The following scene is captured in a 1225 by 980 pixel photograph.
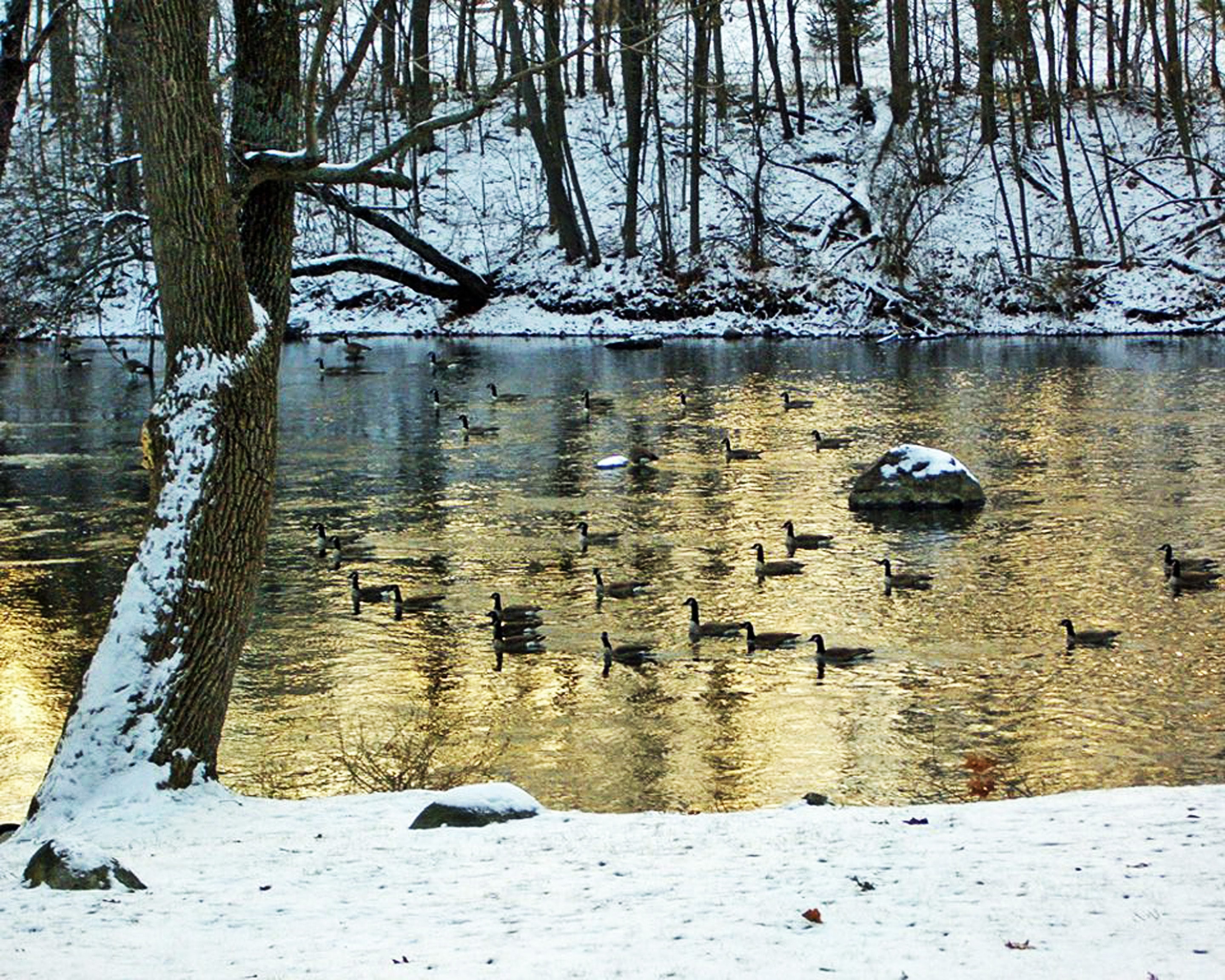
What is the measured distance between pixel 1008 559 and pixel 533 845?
38.4ft

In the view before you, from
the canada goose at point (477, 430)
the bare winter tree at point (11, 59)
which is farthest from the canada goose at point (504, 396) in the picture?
the bare winter tree at point (11, 59)

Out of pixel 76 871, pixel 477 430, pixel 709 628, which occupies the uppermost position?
pixel 477 430

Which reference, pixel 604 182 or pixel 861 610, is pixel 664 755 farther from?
pixel 604 182

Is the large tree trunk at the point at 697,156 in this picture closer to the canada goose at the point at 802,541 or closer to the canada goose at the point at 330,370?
the canada goose at the point at 330,370

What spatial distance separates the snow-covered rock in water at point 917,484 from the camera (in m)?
22.0

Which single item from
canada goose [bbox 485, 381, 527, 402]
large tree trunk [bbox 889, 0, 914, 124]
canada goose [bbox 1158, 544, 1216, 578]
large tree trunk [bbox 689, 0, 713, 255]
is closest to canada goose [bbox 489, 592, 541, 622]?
canada goose [bbox 1158, 544, 1216, 578]

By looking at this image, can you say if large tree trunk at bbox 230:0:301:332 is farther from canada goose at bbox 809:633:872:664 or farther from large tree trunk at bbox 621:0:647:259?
large tree trunk at bbox 621:0:647:259

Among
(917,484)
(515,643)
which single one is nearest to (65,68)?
(515,643)

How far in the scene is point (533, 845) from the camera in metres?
8.15

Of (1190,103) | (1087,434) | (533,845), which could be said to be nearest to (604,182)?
(1190,103)

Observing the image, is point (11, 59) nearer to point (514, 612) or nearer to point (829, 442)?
point (514, 612)

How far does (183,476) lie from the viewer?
9625 mm

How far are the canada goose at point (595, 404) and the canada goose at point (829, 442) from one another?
538 cm

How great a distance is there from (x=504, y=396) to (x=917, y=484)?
547 inches
